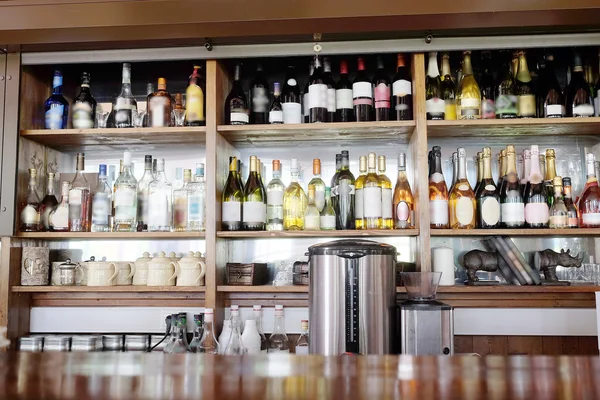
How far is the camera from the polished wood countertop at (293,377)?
389 millimetres

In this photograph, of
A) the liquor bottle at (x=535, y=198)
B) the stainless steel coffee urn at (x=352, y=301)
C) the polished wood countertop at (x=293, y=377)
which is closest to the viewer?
the polished wood countertop at (x=293, y=377)

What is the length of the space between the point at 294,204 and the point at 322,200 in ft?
0.38

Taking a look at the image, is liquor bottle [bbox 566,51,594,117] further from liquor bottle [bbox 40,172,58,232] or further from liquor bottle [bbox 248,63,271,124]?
liquor bottle [bbox 40,172,58,232]

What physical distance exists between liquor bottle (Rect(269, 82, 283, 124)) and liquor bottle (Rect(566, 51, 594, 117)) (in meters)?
1.09

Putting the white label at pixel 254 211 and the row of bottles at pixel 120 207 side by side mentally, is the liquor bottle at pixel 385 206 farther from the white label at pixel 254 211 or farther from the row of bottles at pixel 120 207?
the row of bottles at pixel 120 207

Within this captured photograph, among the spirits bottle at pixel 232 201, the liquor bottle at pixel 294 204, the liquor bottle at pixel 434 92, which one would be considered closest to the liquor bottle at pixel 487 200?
the liquor bottle at pixel 434 92

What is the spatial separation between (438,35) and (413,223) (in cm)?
69

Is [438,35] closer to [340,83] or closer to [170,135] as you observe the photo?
[340,83]

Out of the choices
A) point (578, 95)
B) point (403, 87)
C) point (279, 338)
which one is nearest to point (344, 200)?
point (403, 87)

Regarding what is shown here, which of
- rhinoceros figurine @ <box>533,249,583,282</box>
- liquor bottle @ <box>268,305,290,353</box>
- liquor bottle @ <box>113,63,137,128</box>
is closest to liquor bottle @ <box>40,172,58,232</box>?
liquor bottle @ <box>113,63,137,128</box>

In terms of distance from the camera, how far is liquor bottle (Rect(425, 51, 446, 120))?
2.03m

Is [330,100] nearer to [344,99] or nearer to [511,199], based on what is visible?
[344,99]

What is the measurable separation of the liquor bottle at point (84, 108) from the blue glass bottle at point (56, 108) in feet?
0.16

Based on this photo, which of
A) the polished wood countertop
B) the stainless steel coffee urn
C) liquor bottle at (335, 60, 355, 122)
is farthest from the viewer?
liquor bottle at (335, 60, 355, 122)
